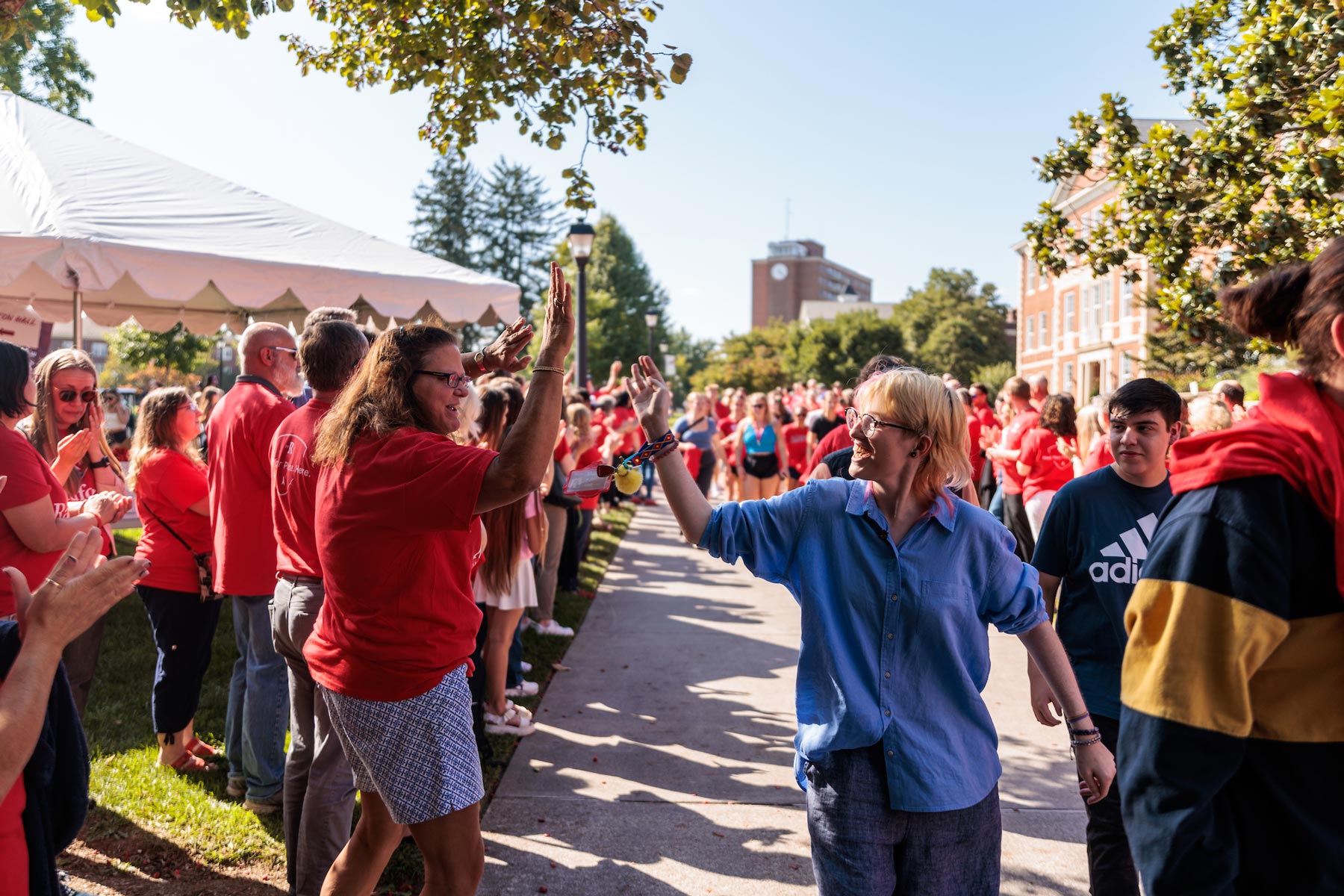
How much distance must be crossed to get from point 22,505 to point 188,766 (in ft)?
7.28

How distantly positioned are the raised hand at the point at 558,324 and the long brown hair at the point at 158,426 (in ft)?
9.44

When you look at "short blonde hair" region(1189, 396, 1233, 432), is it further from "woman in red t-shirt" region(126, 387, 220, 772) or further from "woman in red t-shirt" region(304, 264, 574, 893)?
"woman in red t-shirt" region(126, 387, 220, 772)

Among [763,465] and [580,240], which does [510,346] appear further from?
[580,240]

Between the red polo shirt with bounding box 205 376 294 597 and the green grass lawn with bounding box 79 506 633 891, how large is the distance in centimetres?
102

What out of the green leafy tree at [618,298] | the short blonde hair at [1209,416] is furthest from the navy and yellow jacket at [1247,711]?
the green leafy tree at [618,298]

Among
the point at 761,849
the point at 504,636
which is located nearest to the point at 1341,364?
the point at 761,849

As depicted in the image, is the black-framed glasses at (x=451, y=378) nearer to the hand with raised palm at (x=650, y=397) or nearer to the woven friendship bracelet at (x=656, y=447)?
the hand with raised palm at (x=650, y=397)

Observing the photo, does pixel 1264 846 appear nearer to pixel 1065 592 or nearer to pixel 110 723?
pixel 1065 592

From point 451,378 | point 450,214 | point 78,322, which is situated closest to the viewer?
point 451,378

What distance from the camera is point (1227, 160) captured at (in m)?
7.29

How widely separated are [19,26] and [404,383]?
4937 mm

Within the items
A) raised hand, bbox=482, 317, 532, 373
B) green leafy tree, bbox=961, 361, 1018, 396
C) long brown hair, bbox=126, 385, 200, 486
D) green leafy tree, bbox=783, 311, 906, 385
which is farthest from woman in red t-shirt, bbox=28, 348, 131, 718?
green leafy tree, bbox=783, 311, 906, 385

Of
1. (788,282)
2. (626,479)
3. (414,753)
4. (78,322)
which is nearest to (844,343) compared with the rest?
(78,322)

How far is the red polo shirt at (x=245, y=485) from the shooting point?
402 centimetres
